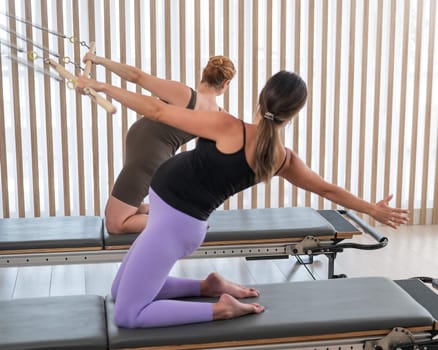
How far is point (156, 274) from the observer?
2.34 meters

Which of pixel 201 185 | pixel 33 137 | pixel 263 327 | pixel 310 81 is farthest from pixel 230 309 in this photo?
pixel 310 81

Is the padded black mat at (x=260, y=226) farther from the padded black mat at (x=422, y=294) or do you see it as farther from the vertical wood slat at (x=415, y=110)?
the vertical wood slat at (x=415, y=110)

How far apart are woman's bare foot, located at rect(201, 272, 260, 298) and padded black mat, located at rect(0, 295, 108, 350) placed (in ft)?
1.22

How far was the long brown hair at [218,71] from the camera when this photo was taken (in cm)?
314

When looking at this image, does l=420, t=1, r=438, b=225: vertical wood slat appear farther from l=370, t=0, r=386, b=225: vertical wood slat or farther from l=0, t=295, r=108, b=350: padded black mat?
l=0, t=295, r=108, b=350: padded black mat

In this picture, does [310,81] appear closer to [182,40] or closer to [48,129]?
[182,40]

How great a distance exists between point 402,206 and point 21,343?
11.2ft

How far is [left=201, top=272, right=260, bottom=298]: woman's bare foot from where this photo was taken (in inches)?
101

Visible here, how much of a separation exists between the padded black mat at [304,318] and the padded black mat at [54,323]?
0.17 ft

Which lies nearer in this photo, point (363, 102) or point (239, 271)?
point (239, 271)

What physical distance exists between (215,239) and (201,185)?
1.11m

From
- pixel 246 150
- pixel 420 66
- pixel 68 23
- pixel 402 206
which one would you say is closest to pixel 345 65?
pixel 420 66

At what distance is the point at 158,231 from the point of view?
2.33m

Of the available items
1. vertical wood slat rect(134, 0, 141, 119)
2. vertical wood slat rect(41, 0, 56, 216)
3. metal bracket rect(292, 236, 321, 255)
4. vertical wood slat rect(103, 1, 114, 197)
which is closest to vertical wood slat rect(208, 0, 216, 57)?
vertical wood slat rect(134, 0, 141, 119)
